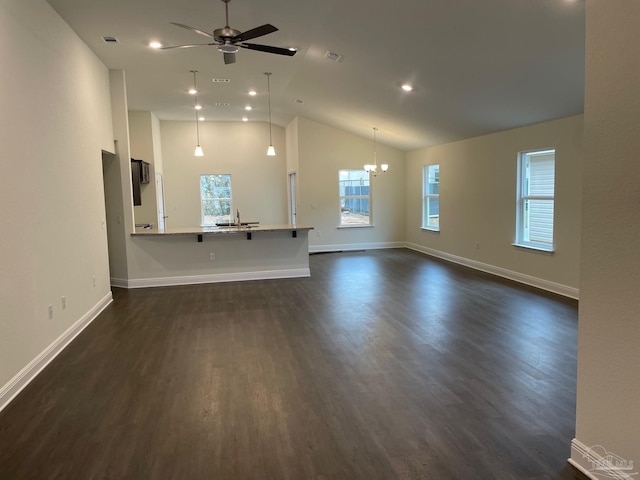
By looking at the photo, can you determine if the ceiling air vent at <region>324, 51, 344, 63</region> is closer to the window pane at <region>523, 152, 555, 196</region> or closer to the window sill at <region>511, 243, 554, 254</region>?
the window pane at <region>523, 152, 555, 196</region>

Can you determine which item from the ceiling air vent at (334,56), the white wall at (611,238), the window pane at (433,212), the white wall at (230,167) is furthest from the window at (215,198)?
the white wall at (611,238)

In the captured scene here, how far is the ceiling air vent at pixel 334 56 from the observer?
17.7 ft

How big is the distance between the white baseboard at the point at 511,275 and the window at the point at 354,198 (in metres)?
1.78

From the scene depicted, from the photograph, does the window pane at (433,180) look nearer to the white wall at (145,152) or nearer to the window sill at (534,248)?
the window sill at (534,248)

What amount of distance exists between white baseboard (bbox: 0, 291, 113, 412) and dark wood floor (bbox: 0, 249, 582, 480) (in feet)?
0.25

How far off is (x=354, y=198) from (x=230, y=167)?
3.21 m

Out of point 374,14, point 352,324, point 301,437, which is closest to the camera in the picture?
point 301,437

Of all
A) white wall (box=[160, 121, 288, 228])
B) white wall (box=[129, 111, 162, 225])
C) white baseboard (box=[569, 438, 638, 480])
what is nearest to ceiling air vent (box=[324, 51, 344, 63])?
white baseboard (box=[569, 438, 638, 480])

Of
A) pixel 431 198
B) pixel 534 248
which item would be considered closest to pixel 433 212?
pixel 431 198

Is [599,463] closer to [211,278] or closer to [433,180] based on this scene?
[211,278]

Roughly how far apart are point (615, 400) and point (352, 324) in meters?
2.84

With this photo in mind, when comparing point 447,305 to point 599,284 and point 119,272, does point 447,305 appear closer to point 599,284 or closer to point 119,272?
point 599,284

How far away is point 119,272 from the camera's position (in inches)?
264

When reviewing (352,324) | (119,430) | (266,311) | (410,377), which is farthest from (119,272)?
(410,377)
